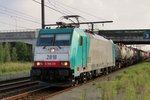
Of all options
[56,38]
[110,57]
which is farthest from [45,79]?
[110,57]

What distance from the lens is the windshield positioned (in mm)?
20027

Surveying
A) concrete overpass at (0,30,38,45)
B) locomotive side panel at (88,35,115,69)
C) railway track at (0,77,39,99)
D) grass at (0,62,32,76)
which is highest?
concrete overpass at (0,30,38,45)

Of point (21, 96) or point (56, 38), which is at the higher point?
point (56, 38)

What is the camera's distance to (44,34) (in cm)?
2077

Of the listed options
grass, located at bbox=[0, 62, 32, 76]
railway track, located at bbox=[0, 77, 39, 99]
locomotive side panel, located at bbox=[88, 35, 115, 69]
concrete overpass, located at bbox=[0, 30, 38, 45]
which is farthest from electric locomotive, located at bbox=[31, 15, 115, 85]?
concrete overpass, located at bbox=[0, 30, 38, 45]

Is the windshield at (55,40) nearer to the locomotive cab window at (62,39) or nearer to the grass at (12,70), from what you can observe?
the locomotive cab window at (62,39)

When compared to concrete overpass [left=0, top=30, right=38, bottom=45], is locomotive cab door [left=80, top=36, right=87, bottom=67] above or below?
below

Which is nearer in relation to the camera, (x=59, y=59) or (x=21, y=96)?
(x=21, y=96)

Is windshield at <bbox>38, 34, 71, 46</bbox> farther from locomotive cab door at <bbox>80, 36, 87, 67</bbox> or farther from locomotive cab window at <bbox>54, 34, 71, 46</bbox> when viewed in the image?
locomotive cab door at <bbox>80, 36, 87, 67</bbox>

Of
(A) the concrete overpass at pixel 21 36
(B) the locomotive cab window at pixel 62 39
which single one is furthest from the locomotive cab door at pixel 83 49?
(A) the concrete overpass at pixel 21 36

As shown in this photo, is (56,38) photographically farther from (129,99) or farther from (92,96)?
(129,99)

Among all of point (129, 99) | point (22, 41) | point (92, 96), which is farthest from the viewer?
point (22, 41)

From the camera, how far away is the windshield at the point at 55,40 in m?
20.0

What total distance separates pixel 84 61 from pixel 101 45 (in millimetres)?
6333
